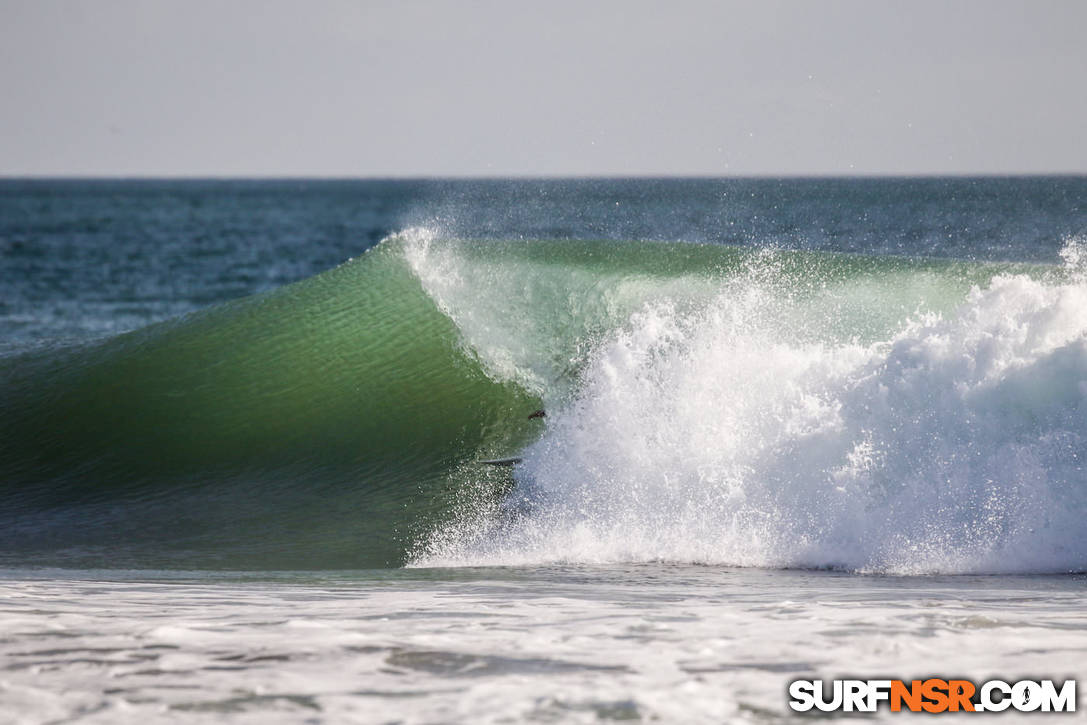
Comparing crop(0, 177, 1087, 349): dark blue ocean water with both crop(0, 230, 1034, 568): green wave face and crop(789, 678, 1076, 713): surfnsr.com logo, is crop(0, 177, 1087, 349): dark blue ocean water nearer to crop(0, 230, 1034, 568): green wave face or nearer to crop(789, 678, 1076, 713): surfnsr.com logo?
crop(0, 230, 1034, 568): green wave face

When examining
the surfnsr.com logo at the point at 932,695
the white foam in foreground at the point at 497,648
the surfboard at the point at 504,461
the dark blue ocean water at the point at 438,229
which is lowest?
the surfnsr.com logo at the point at 932,695

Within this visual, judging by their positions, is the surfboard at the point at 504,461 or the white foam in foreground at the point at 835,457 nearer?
the white foam in foreground at the point at 835,457

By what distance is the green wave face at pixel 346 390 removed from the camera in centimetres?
668

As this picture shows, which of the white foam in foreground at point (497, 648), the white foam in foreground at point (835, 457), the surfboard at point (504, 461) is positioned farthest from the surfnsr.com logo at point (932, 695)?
the surfboard at point (504, 461)

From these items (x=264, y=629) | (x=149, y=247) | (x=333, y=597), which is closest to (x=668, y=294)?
(x=333, y=597)

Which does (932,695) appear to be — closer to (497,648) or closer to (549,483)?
(497,648)

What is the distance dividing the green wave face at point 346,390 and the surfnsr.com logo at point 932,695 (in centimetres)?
315

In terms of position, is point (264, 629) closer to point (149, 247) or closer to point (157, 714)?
point (157, 714)

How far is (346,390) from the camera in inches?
340

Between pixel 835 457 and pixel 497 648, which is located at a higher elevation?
pixel 835 457

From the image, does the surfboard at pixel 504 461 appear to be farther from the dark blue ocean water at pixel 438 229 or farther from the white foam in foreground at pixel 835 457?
the dark blue ocean water at pixel 438 229

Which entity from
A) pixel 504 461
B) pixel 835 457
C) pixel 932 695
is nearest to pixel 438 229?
pixel 504 461

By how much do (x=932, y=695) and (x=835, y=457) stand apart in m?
3.02

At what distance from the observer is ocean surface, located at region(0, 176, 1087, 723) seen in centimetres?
334
